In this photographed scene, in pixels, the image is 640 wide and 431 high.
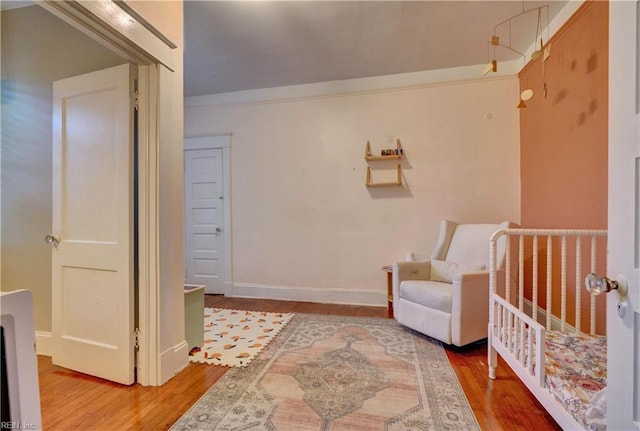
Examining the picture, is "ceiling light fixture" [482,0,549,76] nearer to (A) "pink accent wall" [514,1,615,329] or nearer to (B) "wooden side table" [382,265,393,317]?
(A) "pink accent wall" [514,1,615,329]

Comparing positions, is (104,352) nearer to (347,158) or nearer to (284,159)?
(284,159)

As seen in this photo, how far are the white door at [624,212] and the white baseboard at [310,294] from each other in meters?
2.59

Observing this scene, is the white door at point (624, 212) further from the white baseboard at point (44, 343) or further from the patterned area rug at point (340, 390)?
the white baseboard at point (44, 343)

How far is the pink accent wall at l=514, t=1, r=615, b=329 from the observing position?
6.06 ft

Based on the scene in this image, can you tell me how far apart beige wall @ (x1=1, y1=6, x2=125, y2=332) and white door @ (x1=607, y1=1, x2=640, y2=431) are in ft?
9.56

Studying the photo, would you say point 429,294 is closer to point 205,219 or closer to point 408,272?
point 408,272

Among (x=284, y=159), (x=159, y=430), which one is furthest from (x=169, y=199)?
(x=284, y=159)

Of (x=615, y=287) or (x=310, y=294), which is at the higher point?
(x=615, y=287)

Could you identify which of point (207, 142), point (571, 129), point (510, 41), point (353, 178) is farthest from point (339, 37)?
point (207, 142)

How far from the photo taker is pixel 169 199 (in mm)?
1814

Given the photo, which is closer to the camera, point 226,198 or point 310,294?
point 310,294

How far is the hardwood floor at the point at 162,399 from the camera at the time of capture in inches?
55.6

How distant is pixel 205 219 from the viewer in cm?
385

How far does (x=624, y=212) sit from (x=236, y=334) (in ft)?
8.32
